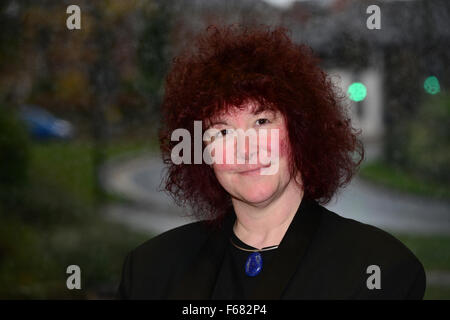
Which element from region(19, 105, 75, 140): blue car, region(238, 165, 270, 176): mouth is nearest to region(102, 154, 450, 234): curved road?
region(19, 105, 75, 140): blue car

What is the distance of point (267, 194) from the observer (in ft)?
5.35

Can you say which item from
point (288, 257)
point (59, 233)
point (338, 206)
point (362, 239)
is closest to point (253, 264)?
point (288, 257)

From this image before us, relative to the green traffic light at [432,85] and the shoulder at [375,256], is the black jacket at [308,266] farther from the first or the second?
the green traffic light at [432,85]

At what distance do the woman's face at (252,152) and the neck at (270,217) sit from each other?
0.06 meters

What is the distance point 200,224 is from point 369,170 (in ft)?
7.75

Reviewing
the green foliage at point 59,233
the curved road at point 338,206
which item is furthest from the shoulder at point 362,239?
the green foliage at point 59,233

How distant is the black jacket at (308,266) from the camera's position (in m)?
1.58

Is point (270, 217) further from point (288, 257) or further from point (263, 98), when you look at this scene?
point (263, 98)

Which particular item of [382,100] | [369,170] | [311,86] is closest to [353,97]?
[382,100]

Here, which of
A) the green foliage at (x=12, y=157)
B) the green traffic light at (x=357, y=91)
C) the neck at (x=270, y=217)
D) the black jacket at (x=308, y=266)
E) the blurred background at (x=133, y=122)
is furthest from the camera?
the green foliage at (x=12, y=157)

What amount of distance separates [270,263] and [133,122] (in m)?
2.82

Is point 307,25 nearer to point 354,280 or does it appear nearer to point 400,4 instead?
point 400,4
